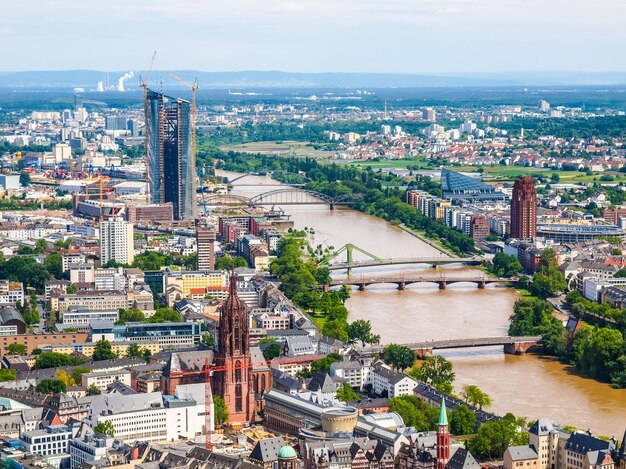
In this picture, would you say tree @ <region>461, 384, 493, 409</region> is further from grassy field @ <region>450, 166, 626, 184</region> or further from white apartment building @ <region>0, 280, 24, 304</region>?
grassy field @ <region>450, 166, 626, 184</region>

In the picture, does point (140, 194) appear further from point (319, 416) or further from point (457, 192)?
point (319, 416)

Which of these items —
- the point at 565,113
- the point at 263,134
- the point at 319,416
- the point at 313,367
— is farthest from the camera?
the point at 565,113

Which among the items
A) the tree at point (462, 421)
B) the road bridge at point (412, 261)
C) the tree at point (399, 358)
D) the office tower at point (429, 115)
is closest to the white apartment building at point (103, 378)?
the tree at point (399, 358)

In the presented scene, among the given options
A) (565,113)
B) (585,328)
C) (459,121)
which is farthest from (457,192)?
(565,113)

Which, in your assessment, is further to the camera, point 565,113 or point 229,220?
point 565,113

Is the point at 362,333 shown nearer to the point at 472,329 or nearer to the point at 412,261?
the point at 472,329

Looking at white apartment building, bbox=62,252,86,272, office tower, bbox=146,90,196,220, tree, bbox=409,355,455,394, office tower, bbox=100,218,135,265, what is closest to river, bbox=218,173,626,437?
tree, bbox=409,355,455,394
